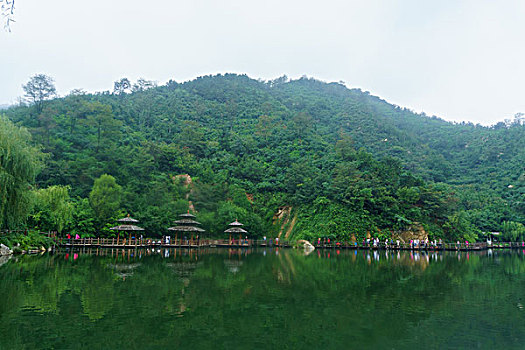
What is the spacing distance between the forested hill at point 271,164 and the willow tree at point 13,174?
1140 cm

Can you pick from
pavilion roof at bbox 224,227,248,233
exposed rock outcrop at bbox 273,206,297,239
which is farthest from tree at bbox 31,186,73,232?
exposed rock outcrop at bbox 273,206,297,239

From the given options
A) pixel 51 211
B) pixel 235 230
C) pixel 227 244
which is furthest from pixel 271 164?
pixel 51 211

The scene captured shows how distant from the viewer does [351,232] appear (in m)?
37.6

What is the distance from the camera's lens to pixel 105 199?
3297 centimetres

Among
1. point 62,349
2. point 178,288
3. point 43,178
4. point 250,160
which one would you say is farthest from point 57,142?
point 62,349

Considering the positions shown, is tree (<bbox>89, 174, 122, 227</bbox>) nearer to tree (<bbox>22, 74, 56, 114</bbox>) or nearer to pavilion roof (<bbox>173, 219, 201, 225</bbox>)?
pavilion roof (<bbox>173, 219, 201, 225</bbox>)

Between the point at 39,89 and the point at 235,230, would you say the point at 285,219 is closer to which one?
the point at 235,230

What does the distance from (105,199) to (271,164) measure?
86.6 feet

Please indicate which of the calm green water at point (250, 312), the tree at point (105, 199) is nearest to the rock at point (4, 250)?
the calm green water at point (250, 312)

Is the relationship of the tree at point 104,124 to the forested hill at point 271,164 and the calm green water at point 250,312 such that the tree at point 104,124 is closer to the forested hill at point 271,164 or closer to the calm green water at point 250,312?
the forested hill at point 271,164

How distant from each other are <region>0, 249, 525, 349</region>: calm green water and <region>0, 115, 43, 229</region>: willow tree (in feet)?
18.5

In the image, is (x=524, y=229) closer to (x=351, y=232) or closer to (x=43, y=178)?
(x=351, y=232)

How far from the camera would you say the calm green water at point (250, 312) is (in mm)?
6332

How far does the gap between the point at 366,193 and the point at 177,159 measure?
2670 cm
